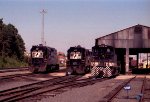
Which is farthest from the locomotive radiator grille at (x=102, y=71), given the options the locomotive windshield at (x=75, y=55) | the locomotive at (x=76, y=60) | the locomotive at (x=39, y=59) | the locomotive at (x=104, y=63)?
the locomotive at (x=39, y=59)

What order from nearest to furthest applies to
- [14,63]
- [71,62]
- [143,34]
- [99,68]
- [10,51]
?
[99,68], [71,62], [143,34], [14,63], [10,51]

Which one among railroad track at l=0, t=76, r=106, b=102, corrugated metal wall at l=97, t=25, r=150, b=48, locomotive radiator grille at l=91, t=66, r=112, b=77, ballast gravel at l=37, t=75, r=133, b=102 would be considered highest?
corrugated metal wall at l=97, t=25, r=150, b=48

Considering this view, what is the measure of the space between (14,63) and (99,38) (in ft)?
86.3

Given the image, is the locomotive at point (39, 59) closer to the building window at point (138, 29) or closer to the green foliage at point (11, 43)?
the building window at point (138, 29)

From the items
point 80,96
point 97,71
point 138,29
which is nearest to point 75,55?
point 97,71

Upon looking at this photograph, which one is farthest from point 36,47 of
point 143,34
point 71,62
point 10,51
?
point 10,51

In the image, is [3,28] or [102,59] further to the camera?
[3,28]

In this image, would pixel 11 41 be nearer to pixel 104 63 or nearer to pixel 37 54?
pixel 37 54

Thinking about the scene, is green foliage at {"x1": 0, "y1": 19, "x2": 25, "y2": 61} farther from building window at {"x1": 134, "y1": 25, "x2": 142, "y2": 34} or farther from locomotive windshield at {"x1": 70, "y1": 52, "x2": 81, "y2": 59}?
locomotive windshield at {"x1": 70, "y1": 52, "x2": 81, "y2": 59}

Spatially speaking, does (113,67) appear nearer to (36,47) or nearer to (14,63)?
(36,47)

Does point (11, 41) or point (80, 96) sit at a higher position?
point (11, 41)

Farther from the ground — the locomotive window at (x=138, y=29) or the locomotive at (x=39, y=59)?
the locomotive window at (x=138, y=29)

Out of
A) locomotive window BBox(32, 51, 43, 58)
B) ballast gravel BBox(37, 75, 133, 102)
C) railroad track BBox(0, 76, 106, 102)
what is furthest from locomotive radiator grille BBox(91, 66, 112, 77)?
ballast gravel BBox(37, 75, 133, 102)

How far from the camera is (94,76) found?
3447 cm
